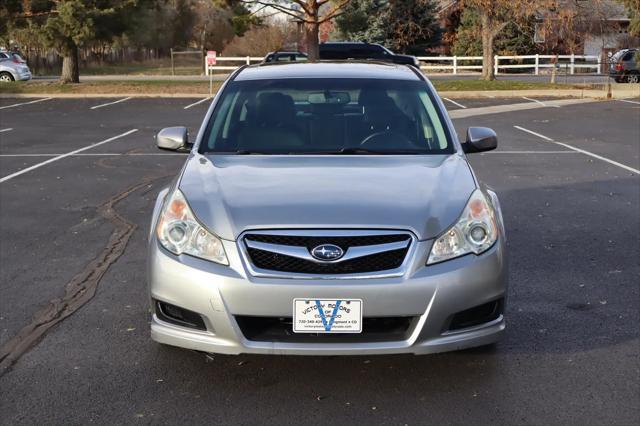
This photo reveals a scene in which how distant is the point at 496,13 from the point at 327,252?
98.7ft

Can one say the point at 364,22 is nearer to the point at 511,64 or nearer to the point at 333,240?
the point at 511,64

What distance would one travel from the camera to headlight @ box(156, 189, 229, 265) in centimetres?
405

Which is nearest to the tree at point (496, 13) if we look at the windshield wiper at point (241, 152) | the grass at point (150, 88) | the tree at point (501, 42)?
the grass at point (150, 88)

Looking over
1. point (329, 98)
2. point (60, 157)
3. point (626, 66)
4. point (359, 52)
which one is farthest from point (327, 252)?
point (626, 66)

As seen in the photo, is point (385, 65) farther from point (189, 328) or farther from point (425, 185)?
point (189, 328)

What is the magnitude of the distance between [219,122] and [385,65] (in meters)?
1.49

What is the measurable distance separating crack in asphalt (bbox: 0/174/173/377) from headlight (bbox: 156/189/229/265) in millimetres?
1134

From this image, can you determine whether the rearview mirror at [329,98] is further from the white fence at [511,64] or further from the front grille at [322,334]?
the white fence at [511,64]

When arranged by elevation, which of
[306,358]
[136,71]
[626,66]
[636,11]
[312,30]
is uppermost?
[636,11]

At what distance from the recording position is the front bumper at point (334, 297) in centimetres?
387

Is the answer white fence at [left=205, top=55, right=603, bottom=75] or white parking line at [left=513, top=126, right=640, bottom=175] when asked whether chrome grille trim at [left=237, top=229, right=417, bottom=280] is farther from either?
white fence at [left=205, top=55, right=603, bottom=75]

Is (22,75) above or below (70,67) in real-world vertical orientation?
below

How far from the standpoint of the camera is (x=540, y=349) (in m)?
4.77

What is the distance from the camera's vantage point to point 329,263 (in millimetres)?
3928
